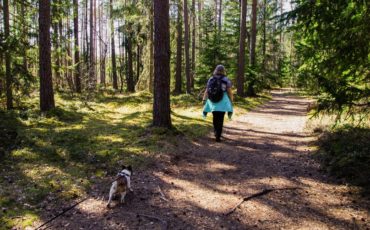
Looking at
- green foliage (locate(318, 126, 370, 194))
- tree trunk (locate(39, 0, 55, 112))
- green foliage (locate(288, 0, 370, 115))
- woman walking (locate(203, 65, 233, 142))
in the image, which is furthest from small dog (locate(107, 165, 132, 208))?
tree trunk (locate(39, 0, 55, 112))

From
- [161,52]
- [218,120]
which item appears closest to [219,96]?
[218,120]

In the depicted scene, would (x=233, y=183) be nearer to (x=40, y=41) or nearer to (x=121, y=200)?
(x=121, y=200)

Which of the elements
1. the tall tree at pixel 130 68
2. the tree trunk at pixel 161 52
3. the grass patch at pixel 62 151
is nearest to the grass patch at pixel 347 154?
the grass patch at pixel 62 151

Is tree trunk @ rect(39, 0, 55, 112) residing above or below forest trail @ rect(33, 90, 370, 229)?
above

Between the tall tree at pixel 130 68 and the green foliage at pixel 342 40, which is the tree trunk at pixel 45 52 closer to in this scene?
the green foliage at pixel 342 40

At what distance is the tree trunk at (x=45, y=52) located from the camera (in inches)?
460

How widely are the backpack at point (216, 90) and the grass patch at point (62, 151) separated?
4.61ft

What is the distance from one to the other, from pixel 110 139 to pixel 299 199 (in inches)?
215

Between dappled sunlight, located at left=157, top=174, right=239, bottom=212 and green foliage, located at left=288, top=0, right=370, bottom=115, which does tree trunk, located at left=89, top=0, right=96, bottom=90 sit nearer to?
dappled sunlight, located at left=157, top=174, right=239, bottom=212

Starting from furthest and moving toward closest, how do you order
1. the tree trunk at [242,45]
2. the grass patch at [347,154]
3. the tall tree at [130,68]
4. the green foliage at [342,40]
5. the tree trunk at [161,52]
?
the tall tree at [130,68], the tree trunk at [242,45], the tree trunk at [161,52], the grass patch at [347,154], the green foliage at [342,40]

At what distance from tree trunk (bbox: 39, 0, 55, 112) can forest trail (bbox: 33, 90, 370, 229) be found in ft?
22.5

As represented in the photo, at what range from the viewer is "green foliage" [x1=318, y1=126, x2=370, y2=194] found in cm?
573

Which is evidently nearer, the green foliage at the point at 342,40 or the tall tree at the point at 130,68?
the green foliage at the point at 342,40

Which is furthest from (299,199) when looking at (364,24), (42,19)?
(42,19)
